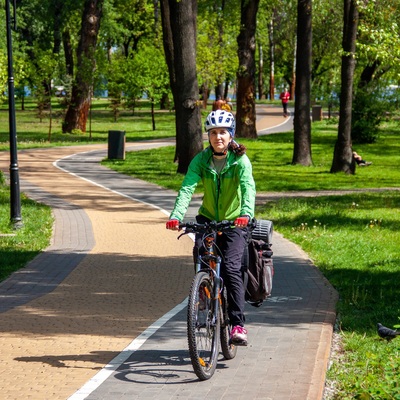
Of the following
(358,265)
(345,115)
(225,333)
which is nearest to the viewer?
(225,333)

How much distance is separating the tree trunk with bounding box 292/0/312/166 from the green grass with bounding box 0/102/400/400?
64 cm

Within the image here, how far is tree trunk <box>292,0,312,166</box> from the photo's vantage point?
31.8 meters

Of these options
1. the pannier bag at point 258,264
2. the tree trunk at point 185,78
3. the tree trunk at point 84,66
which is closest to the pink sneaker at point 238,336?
the pannier bag at point 258,264

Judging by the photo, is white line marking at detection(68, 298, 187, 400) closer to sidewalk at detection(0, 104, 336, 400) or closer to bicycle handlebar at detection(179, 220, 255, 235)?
sidewalk at detection(0, 104, 336, 400)

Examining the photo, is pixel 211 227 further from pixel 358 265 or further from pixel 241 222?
pixel 358 265

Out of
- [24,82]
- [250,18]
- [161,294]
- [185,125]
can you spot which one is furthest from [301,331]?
[24,82]

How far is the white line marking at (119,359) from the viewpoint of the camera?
6.85 m

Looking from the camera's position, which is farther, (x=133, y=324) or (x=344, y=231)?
(x=344, y=231)

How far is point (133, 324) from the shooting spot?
9.48 m

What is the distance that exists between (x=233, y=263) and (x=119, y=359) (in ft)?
3.92

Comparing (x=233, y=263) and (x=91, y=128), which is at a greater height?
(x=233, y=263)

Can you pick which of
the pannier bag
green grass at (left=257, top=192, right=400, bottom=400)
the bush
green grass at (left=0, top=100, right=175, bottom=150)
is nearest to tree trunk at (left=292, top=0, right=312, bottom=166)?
the bush

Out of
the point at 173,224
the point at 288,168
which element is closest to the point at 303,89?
the point at 288,168

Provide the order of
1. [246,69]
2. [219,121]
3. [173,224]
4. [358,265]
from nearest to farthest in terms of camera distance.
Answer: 1. [173,224]
2. [219,121]
3. [358,265]
4. [246,69]
